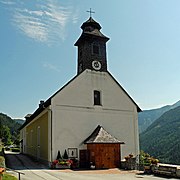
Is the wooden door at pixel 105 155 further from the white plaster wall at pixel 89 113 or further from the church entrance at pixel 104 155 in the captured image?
the white plaster wall at pixel 89 113

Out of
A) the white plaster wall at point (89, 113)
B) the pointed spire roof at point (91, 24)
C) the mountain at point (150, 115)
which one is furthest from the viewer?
the mountain at point (150, 115)

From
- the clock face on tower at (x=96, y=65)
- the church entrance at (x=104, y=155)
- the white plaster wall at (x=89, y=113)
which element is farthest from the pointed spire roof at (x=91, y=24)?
the church entrance at (x=104, y=155)

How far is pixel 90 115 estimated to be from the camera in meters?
25.8

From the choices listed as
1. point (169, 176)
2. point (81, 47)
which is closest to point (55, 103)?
point (81, 47)

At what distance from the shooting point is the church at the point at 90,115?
23.7 metres

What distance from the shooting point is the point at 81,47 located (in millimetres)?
28703

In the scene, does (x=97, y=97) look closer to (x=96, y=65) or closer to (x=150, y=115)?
(x=96, y=65)

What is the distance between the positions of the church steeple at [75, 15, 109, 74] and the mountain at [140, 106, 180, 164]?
51.6 metres

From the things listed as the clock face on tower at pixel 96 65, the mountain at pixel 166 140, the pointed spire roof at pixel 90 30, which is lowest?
the mountain at pixel 166 140

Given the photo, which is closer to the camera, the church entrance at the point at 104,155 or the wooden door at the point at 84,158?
the church entrance at the point at 104,155

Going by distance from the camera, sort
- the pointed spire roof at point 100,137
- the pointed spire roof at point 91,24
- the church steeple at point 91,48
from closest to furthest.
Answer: the pointed spire roof at point 100,137 → the church steeple at point 91,48 → the pointed spire roof at point 91,24

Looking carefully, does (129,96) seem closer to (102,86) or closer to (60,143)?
(102,86)

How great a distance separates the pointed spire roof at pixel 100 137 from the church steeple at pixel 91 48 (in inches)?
252

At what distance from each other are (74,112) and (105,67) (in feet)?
20.8
